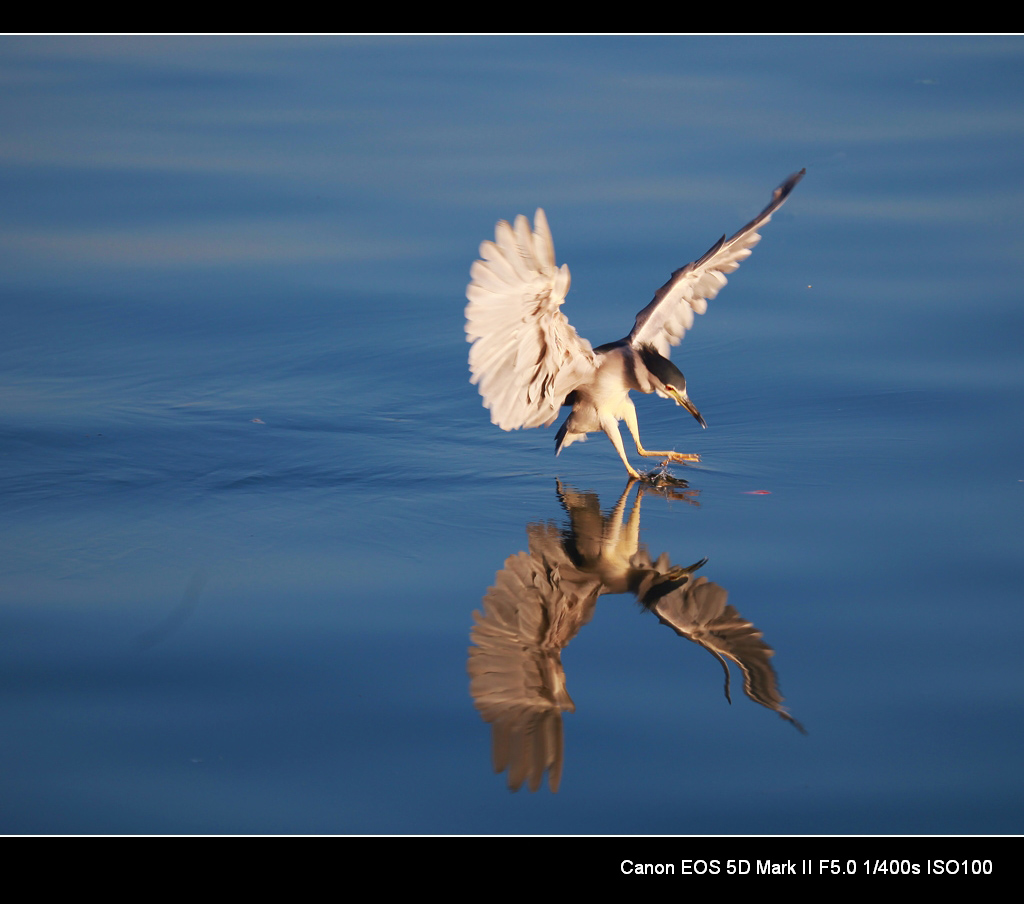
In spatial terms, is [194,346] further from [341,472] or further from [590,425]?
[590,425]

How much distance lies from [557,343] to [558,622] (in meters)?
1.52

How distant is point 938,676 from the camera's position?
4.16 metres

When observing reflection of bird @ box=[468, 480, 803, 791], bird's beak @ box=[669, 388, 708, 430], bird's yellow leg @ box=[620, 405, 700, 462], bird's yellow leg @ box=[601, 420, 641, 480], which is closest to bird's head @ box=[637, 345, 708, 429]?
bird's beak @ box=[669, 388, 708, 430]

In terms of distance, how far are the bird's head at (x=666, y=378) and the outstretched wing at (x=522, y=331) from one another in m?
0.29

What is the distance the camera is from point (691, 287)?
650cm

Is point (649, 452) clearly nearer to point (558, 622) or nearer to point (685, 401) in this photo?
point (685, 401)

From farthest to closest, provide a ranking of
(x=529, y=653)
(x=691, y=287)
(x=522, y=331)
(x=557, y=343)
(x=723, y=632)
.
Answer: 1. (x=691, y=287)
2. (x=557, y=343)
3. (x=522, y=331)
4. (x=723, y=632)
5. (x=529, y=653)

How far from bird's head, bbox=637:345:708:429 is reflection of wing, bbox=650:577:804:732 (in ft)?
4.40

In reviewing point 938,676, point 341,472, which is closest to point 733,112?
point 341,472

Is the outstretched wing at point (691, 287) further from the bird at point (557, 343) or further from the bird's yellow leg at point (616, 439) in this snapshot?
the bird's yellow leg at point (616, 439)

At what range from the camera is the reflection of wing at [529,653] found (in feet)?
12.5

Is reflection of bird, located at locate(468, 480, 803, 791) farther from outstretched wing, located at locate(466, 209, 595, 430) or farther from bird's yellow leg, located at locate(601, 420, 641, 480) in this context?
outstretched wing, located at locate(466, 209, 595, 430)

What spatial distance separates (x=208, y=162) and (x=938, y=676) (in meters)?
7.02

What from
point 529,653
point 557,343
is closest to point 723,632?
point 529,653
